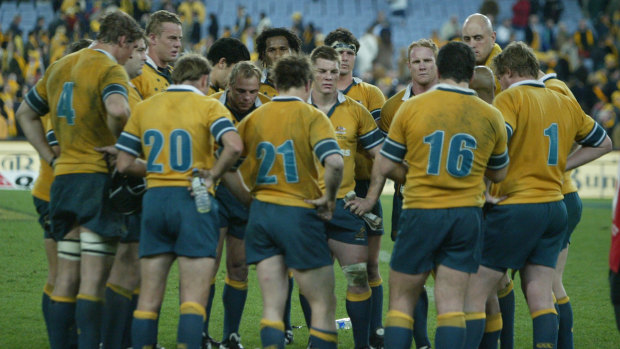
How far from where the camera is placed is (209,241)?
5121mm

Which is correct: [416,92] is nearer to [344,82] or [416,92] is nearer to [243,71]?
[344,82]

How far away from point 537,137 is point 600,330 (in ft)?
9.17

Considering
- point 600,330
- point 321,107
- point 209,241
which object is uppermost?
point 321,107

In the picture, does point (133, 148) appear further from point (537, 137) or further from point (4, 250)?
point (4, 250)

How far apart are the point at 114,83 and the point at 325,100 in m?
1.66

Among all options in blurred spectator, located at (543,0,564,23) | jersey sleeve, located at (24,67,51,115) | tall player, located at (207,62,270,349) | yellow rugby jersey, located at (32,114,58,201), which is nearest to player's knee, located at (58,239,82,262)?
yellow rugby jersey, located at (32,114,58,201)

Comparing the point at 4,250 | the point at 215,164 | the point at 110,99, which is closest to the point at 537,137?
the point at 215,164

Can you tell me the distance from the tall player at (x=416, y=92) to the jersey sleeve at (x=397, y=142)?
4.61 feet

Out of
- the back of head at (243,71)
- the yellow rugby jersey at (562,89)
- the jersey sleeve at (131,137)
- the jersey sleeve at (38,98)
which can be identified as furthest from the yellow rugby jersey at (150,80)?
the yellow rugby jersey at (562,89)

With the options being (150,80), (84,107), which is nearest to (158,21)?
(150,80)

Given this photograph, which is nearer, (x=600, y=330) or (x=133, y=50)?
(x=133, y=50)

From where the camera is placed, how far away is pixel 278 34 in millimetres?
7176

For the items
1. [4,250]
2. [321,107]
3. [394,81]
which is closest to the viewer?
[321,107]

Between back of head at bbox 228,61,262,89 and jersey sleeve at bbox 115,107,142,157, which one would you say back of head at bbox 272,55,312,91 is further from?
jersey sleeve at bbox 115,107,142,157
